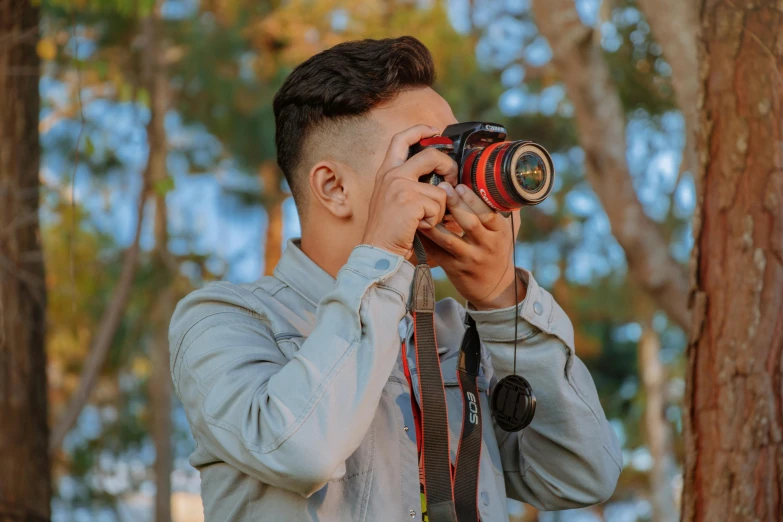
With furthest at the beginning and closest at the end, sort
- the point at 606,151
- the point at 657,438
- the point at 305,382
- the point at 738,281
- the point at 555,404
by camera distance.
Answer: the point at 657,438 < the point at 606,151 < the point at 738,281 < the point at 555,404 < the point at 305,382

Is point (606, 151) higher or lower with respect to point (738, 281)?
higher

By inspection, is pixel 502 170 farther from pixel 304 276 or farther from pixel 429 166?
pixel 304 276

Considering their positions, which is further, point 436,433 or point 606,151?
point 606,151

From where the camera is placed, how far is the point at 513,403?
67.8 inches

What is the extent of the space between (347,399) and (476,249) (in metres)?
0.40

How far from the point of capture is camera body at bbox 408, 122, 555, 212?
5.17 ft

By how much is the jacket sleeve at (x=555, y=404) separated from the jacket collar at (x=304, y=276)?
11.1 inches

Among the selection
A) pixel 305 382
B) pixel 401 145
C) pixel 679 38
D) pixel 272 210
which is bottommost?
pixel 305 382

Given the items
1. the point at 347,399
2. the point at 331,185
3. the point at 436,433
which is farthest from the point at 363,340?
the point at 331,185

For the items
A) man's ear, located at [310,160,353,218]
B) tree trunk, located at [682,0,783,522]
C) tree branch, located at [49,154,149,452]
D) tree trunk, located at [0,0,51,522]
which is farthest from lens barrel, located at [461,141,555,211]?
tree branch, located at [49,154,149,452]

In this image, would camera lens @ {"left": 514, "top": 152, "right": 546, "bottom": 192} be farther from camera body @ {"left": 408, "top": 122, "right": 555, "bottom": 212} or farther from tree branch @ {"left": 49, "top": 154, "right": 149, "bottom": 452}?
tree branch @ {"left": 49, "top": 154, "right": 149, "bottom": 452}

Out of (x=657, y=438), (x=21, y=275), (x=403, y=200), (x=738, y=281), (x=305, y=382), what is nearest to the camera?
(x=305, y=382)

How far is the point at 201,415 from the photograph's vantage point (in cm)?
151

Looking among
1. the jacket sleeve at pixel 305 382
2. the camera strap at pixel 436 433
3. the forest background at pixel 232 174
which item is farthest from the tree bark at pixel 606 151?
the jacket sleeve at pixel 305 382
